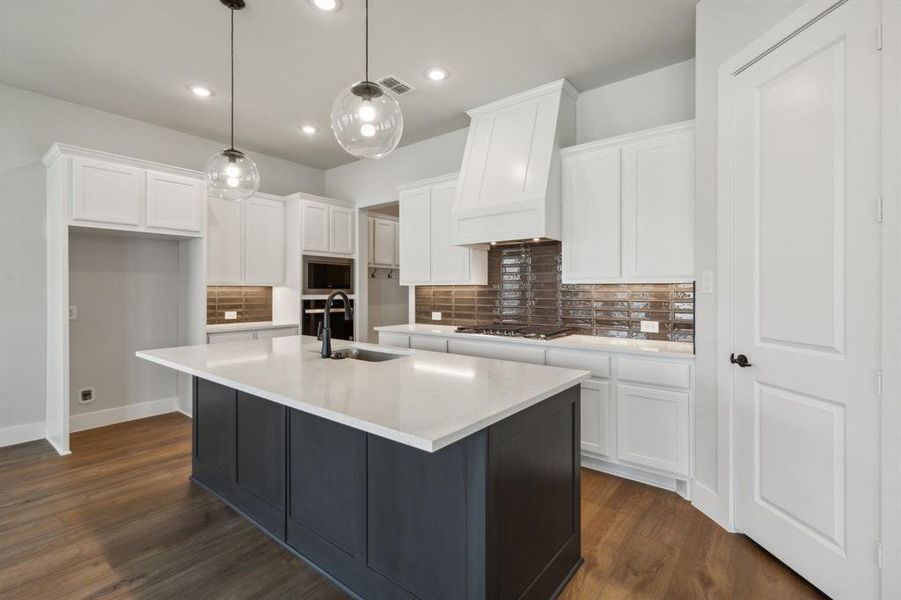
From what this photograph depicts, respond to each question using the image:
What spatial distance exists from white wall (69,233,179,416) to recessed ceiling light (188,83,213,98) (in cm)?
161

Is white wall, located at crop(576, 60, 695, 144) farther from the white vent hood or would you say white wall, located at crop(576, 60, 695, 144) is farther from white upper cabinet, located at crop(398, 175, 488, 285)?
white upper cabinet, located at crop(398, 175, 488, 285)

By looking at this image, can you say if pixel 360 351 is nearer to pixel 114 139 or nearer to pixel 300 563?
pixel 300 563

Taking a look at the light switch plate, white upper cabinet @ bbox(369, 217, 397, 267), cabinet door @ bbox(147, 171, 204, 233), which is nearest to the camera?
the light switch plate

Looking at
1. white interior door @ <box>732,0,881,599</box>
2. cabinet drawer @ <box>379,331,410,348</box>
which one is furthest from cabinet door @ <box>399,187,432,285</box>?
white interior door @ <box>732,0,881,599</box>

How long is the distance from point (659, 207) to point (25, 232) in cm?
501

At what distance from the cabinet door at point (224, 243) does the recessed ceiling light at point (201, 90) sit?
3.40 ft

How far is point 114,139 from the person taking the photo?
13.1ft

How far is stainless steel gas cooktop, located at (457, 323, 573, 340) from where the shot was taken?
10.8 ft

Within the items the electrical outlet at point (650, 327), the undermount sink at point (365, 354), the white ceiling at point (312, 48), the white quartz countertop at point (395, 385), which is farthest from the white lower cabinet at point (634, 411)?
the white ceiling at point (312, 48)

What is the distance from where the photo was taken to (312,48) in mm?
2924

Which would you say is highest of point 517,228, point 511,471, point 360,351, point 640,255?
point 517,228

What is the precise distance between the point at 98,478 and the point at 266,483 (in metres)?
1.66

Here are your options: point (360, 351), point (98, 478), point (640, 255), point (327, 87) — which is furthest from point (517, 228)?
point (98, 478)

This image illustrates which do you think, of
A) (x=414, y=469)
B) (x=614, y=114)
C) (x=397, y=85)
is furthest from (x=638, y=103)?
(x=414, y=469)
